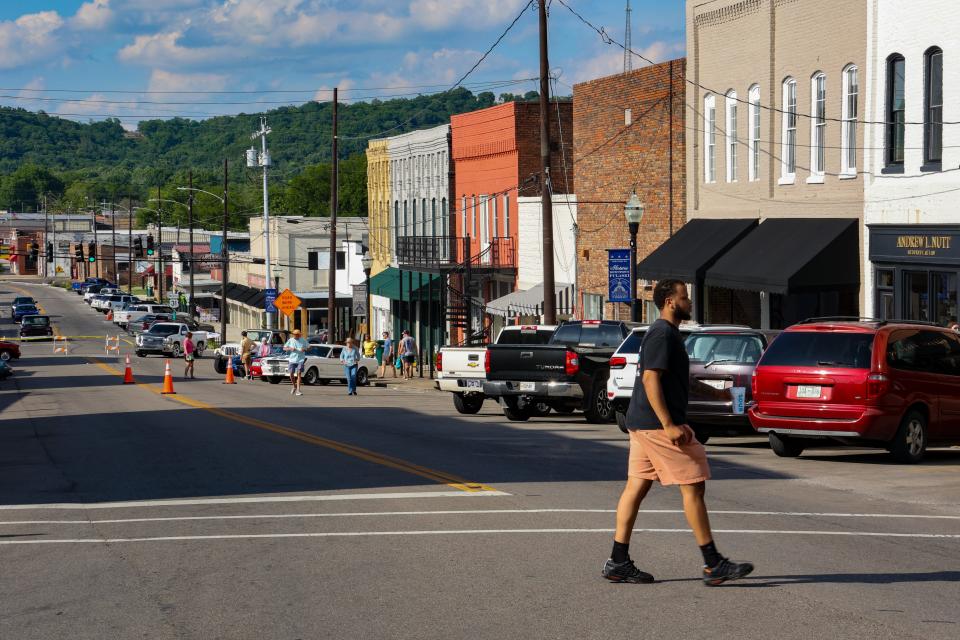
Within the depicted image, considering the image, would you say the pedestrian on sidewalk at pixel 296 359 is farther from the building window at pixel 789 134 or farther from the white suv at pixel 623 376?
the white suv at pixel 623 376

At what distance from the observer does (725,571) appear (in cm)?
870

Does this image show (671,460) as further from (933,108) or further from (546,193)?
(546,193)

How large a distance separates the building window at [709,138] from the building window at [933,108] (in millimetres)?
9007

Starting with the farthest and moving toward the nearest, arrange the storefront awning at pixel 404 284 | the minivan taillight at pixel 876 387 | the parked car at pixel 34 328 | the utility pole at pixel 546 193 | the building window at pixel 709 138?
the parked car at pixel 34 328 → the storefront awning at pixel 404 284 → the building window at pixel 709 138 → the utility pole at pixel 546 193 → the minivan taillight at pixel 876 387

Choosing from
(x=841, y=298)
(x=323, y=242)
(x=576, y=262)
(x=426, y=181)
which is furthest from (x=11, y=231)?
(x=841, y=298)

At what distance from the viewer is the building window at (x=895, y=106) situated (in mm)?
26984

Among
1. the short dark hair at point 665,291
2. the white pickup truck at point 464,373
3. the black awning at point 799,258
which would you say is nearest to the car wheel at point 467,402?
the white pickup truck at point 464,373

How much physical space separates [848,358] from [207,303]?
113 meters

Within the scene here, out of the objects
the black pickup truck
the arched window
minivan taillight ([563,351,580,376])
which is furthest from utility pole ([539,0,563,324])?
minivan taillight ([563,351,580,376])

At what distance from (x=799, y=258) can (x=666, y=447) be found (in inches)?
815

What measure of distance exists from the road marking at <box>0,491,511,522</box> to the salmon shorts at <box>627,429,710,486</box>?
4.90 metres

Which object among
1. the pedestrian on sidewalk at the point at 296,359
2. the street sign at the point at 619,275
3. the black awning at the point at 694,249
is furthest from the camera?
the pedestrian on sidewalk at the point at 296,359

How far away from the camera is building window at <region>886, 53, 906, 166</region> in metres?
27.0

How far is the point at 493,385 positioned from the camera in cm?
2438
